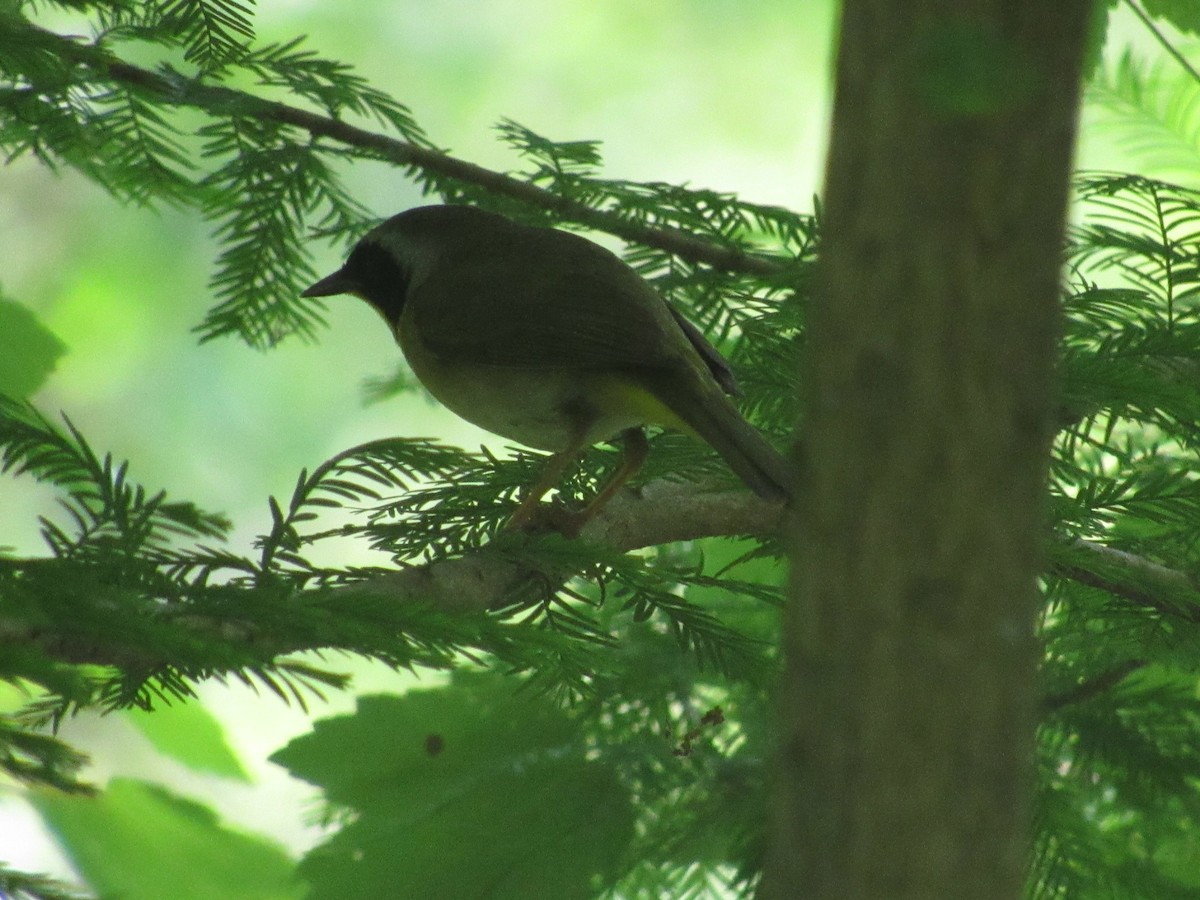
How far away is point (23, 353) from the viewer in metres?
3.03

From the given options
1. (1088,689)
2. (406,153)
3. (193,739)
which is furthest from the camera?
(193,739)

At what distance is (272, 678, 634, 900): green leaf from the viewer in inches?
106

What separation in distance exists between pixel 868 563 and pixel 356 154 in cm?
237

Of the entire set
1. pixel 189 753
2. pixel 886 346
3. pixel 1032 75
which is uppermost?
pixel 1032 75

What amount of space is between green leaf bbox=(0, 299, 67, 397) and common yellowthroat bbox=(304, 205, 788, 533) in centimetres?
97

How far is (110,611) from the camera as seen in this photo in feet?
4.39

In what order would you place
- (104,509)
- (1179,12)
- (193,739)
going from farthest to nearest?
1. (193,739)
2. (1179,12)
3. (104,509)

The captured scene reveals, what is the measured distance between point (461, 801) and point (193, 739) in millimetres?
1056

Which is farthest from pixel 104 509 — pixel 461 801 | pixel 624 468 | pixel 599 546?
pixel 624 468

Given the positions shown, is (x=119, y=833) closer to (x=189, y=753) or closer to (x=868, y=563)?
(x=189, y=753)

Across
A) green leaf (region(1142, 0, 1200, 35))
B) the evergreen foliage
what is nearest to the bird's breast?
the evergreen foliage

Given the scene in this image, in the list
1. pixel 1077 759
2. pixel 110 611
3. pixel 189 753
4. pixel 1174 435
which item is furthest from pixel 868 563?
pixel 189 753

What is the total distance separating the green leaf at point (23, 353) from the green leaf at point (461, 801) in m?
1.02

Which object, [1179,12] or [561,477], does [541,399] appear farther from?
[1179,12]
